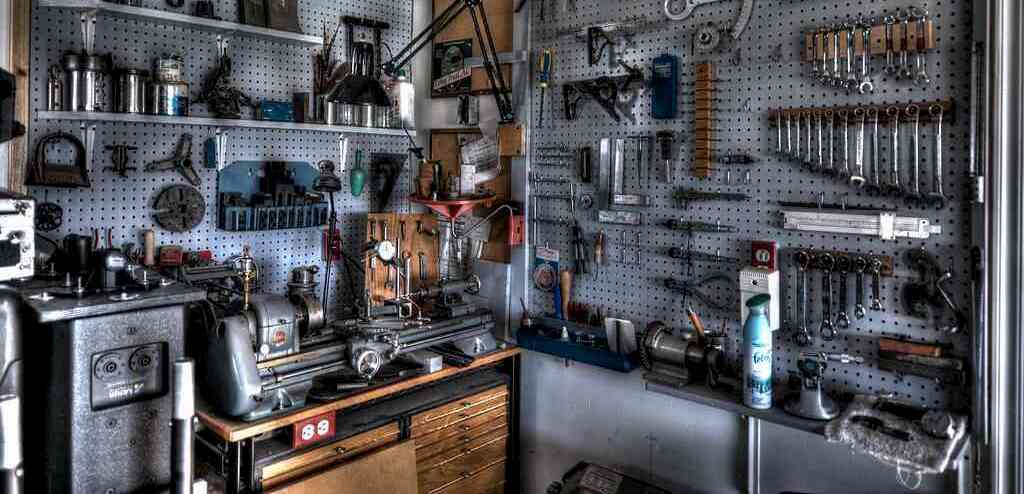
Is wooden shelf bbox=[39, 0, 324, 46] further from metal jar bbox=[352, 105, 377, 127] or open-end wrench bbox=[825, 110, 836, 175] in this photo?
open-end wrench bbox=[825, 110, 836, 175]

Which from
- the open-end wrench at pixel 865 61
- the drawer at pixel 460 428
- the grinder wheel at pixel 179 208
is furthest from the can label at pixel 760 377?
the grinder wheel at pixel 179 208

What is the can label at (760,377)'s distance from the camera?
194cm

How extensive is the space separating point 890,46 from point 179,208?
233 centimetres

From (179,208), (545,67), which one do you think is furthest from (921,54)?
(179,208)

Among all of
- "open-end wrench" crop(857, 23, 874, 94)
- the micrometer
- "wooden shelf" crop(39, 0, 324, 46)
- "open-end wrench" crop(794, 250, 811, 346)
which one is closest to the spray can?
Result: "open-end wrench" crop(794, 250, 811, 346)

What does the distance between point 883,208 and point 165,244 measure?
2.34 m

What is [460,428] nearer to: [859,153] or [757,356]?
[757,356]

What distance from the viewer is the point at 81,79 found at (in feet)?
7.08

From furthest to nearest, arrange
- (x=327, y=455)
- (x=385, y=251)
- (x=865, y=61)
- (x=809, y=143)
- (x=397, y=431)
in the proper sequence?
1. (x=385, y=251)
2. (x=397, y=431)
3. (x=327, y=455)
4. (x=809, y=143)
5. (x=865, y=61)

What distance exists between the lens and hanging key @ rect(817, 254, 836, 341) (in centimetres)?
201

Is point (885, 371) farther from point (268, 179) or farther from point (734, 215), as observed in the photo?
point (268, 179)

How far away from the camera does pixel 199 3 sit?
2430mm

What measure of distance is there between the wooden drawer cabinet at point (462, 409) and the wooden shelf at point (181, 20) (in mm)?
1446

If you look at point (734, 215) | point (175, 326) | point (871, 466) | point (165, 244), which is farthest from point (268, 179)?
point (871, 466)
